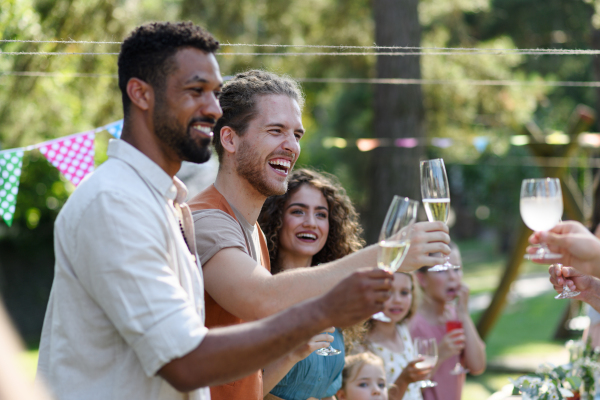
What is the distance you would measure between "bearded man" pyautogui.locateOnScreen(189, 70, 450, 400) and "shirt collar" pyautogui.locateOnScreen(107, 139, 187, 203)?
438 mm

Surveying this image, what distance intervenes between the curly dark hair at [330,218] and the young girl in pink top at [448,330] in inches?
40.6

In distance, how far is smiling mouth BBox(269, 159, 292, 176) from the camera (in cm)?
244

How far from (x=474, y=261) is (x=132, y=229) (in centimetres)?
2372

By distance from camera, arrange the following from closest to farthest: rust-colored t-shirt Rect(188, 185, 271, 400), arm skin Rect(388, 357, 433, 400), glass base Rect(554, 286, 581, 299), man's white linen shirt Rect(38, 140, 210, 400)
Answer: man's white linen shirt Rect(38, 140, 210, 400) → rust-colored t-shirt Rect(188, 185, 271, 400) → glass base Rect(554, 286, 581, 299) → arm skin Rect(388, 357, 433, 400)

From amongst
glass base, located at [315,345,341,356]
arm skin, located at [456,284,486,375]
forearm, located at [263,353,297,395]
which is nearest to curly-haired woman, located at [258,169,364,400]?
glass base, located at [315,345,341,356]

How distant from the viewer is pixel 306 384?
2787 mm

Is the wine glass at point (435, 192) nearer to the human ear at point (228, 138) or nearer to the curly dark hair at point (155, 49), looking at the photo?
the human ear at point (228, 138)

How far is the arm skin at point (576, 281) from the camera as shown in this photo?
2.50 meters

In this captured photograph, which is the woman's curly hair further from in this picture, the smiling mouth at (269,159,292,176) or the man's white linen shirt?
the man's white linen shirt

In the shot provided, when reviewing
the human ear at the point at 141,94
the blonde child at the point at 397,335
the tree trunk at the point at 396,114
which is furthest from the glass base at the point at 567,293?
the tree trunk at the point at 396,114

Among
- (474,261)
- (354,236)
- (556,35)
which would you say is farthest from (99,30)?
(474,261)

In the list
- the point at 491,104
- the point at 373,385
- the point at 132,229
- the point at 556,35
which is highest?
the point at 556,35

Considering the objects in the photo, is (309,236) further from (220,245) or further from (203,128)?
(203,128)

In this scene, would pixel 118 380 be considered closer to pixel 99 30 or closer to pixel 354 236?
pixel 354 236
